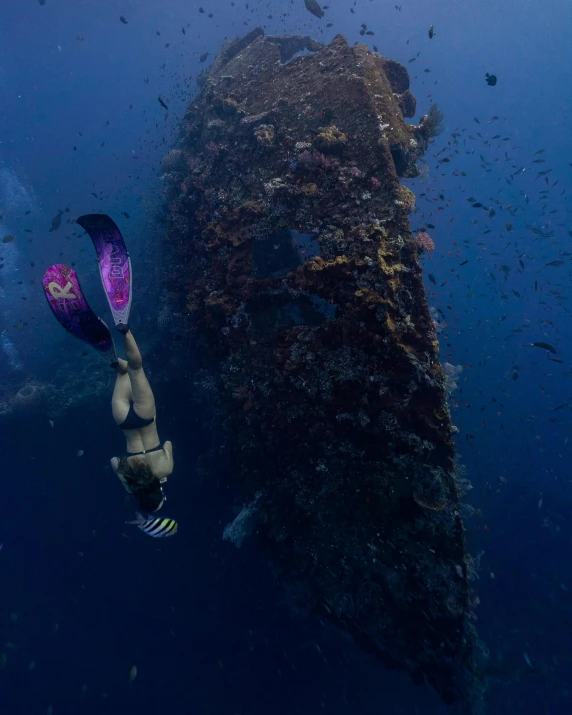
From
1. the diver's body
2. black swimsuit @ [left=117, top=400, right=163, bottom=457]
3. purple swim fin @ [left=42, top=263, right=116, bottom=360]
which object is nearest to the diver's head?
the diver's body

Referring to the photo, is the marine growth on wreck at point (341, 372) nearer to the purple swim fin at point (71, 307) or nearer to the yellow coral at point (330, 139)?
the yellow coral at point (330, 139)

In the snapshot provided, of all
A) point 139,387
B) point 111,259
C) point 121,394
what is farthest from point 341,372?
point 111,259

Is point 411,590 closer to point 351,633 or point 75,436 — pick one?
point 351,633

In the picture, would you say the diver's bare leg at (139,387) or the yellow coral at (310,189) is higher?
the yellow coral at (310,189)

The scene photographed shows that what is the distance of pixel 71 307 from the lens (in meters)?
5.79

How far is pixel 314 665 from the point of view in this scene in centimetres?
917

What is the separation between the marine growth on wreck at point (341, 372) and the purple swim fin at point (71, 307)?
2.64 meters

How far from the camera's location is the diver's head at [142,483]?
5195 millimetres

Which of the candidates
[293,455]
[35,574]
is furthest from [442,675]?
[35,574]

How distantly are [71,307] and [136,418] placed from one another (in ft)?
7.19

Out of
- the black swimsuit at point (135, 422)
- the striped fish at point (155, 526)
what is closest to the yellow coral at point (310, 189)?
the black swimsuit at point (135, 422)

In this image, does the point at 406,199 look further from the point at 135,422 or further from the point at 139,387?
the point at 135,422

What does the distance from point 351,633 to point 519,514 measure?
52.9 ft

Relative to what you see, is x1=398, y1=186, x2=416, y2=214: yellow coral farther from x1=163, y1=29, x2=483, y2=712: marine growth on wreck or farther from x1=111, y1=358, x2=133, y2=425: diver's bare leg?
x1=111, y1=358, x2=133, y2=425: diver's bare leg
